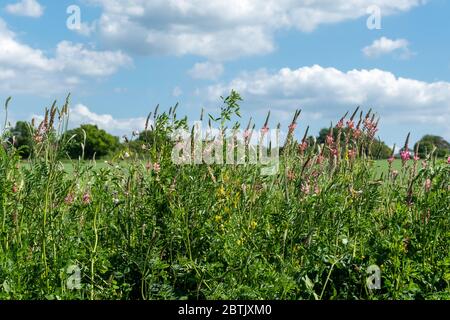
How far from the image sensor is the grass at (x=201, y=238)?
4012 mm

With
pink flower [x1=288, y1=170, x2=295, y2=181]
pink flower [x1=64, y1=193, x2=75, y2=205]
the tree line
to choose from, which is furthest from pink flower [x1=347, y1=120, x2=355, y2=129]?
pink flower [x1=64, y1=193, x2=75, y2=205]

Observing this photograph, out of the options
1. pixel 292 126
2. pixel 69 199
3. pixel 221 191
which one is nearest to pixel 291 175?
pixel 292 126

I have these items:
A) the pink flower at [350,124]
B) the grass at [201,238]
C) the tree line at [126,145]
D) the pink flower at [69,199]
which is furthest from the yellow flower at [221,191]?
the pink flower at [350,124]

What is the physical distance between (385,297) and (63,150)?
249 centimetres


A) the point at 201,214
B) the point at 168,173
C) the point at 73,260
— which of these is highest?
→ the point at 168,173

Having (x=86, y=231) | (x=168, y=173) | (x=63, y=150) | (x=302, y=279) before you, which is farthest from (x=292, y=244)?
(x=63, y=150)

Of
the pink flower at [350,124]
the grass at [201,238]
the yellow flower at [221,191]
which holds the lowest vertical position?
the grass at [201,238]

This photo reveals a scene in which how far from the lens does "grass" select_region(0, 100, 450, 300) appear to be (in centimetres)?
401

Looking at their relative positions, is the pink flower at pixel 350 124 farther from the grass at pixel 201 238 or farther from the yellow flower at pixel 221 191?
the yellow flower at pixel 221 191
